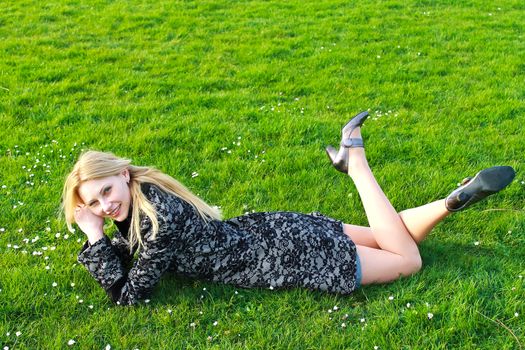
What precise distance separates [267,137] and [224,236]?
8.49ft

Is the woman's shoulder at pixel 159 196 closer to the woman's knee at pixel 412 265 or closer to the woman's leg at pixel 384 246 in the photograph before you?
the woman's leg at pixel 384 246

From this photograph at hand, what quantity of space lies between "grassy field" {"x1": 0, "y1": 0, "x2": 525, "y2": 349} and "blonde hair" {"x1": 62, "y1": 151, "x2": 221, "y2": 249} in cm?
68

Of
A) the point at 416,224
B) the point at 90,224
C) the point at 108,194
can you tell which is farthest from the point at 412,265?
the point at 90,224

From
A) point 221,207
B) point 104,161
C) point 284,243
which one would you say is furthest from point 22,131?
point 284,243

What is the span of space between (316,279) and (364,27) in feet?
23.8

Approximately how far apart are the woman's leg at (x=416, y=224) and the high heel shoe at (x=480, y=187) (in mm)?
114

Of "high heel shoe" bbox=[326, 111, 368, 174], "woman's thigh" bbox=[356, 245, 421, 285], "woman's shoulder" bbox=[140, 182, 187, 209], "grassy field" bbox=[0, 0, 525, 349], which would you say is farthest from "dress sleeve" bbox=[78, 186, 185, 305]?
"high heel shoe" bbox=[326, 111, 368, 174]

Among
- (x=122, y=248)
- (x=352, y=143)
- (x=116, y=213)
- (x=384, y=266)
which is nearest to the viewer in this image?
(x=116, y=213)

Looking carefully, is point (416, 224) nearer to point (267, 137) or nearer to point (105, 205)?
point (105, 205)

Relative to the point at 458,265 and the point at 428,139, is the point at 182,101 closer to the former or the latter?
the point at 428,139

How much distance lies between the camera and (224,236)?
4102mm

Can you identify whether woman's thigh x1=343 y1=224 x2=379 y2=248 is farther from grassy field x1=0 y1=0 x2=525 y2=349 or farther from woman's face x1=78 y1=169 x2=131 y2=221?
woman's face x1=78 y1=169 x2=131 y2=221

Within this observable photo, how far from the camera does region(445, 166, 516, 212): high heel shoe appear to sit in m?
4.11

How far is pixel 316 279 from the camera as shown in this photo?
4121 millimetres
